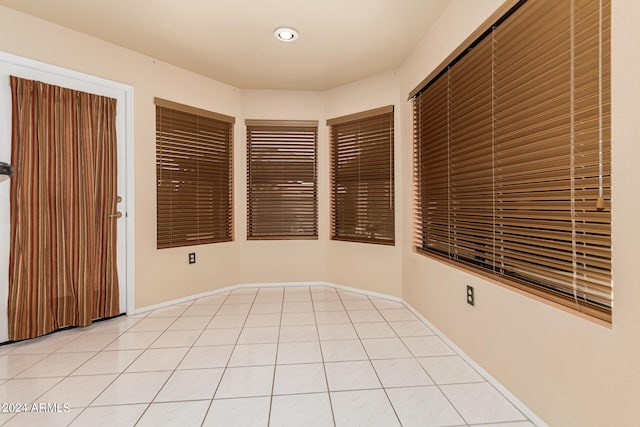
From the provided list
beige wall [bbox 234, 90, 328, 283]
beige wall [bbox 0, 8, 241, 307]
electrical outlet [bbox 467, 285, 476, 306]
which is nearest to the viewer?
electrical outlet [bbox 467, 285, 476, 306]

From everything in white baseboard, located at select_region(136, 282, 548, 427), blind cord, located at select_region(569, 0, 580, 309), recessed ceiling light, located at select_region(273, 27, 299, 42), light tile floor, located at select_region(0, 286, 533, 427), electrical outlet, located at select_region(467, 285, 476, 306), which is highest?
recessed ceiling light, located at select_region(273, 27, 299, 42)

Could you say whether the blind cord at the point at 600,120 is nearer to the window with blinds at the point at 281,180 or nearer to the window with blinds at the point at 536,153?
the window with blinds at the point at 536,153

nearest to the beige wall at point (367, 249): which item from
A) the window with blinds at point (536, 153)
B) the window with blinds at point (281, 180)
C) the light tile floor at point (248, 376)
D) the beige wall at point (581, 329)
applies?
the window with blinds at point (281, 180)

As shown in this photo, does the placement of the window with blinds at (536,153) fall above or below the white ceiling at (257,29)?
below

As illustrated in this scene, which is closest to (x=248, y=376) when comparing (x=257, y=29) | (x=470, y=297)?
(x=470, y=297)

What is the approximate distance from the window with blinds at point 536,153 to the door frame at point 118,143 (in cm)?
292

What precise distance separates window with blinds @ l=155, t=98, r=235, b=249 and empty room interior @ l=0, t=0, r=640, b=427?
0.02 metres

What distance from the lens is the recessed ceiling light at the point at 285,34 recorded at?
8.35ft

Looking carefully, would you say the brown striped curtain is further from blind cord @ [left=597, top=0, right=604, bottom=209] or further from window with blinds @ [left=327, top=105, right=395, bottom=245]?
blind cord @ [left=597, top=0, right=604, bottom=209]

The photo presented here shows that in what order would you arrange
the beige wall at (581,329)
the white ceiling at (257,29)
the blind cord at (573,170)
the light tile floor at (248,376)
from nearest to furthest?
1. the beige wall at (581,329)
2. the blind cord at (573,170)
3. the light tile floor at (248,376)
4. the white ceiling at (257,29)

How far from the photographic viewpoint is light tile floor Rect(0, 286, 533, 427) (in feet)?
5.03

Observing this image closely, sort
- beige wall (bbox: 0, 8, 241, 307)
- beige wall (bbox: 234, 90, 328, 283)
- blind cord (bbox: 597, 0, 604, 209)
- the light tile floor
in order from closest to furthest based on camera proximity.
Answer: blind cord (bbox: 597, 0, 604, 209), the light tile floor, beige wall (bbox: 0, 8, 241, 307), beige wall (bbox: 234, 90, 328, 283)

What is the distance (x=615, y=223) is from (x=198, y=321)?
2963 millimetres

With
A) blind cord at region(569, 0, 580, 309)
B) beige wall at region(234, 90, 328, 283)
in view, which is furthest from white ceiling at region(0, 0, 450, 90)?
blind cord at region(569, 0, 580, 309)
